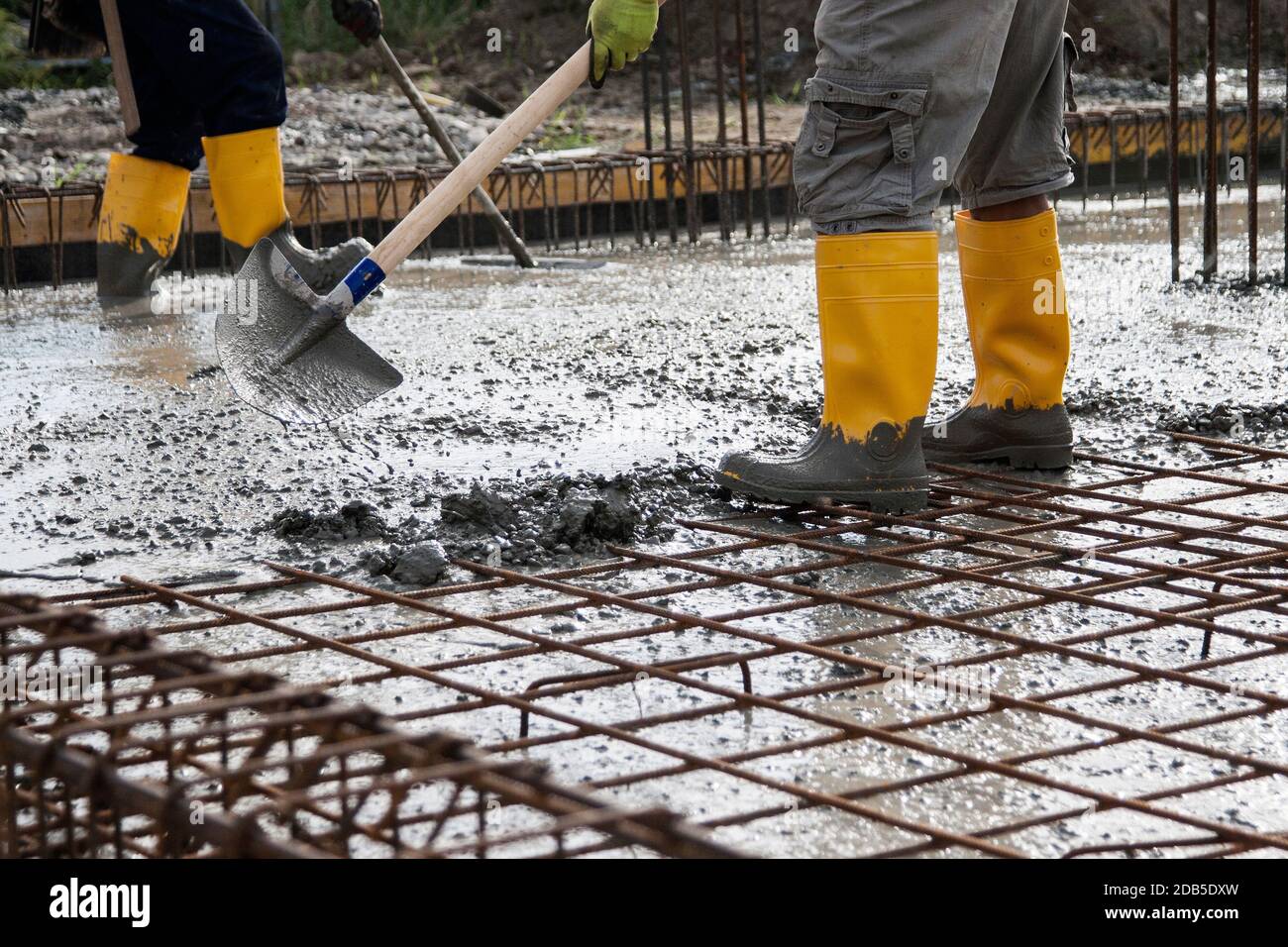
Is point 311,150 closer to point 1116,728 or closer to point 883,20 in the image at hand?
point 883,20

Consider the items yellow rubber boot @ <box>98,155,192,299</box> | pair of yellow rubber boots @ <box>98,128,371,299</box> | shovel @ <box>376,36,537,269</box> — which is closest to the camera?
pair of yellow rubber boots @ <box>98,128,371,299</box>

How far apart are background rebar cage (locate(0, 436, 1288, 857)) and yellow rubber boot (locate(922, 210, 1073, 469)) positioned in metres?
0.35

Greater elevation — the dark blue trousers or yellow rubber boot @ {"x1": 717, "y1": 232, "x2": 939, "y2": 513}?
the dark blue trousers

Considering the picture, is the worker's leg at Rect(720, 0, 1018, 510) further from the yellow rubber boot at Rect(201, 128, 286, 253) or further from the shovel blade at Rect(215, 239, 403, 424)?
the yellow rubber boot at Rect(201, 128, 286, 253)

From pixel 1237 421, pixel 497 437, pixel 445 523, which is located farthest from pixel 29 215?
pixel 1237 421

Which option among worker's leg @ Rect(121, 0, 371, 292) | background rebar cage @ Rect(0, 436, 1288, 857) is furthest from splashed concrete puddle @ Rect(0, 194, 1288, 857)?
worker's leg @ Rect(121, 0, 371, 292)

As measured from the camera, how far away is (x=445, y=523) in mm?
2885

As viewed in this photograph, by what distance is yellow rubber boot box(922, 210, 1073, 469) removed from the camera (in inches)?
130

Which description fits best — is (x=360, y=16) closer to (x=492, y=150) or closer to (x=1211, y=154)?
(x=492, y=150)

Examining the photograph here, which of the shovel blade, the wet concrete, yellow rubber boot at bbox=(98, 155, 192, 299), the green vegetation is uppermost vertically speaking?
the green vegetation

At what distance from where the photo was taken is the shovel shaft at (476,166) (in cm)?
336

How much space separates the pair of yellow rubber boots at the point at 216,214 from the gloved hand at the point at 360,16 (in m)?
0.69

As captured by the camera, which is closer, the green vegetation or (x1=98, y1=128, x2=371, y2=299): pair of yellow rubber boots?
(x1=98, y1=128, x2=371, y2=299): pair of yellow rubber boots
